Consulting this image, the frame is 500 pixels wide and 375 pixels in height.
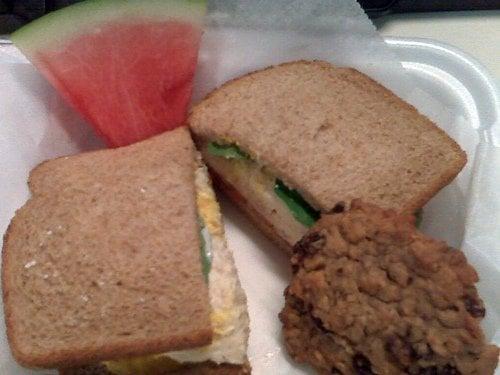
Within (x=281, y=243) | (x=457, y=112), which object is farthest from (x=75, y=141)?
(x=457, y=112)

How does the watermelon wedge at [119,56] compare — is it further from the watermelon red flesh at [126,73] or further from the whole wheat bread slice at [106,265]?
the whole wheat bread slice at [106,265]

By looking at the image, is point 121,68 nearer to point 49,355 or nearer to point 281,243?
point 281,243

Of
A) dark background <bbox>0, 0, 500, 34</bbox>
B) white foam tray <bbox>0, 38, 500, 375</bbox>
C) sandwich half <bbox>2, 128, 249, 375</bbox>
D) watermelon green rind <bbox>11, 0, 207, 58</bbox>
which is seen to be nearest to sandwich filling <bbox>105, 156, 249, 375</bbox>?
sandwich half <bbox>2, 128, 249, 375</bbox>

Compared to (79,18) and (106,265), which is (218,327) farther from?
(79,18)

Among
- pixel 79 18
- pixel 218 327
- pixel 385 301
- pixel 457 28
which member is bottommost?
pixel 218 327

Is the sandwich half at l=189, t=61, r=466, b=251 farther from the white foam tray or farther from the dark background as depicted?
the dark background

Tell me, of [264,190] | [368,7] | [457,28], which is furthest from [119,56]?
[457,28]
